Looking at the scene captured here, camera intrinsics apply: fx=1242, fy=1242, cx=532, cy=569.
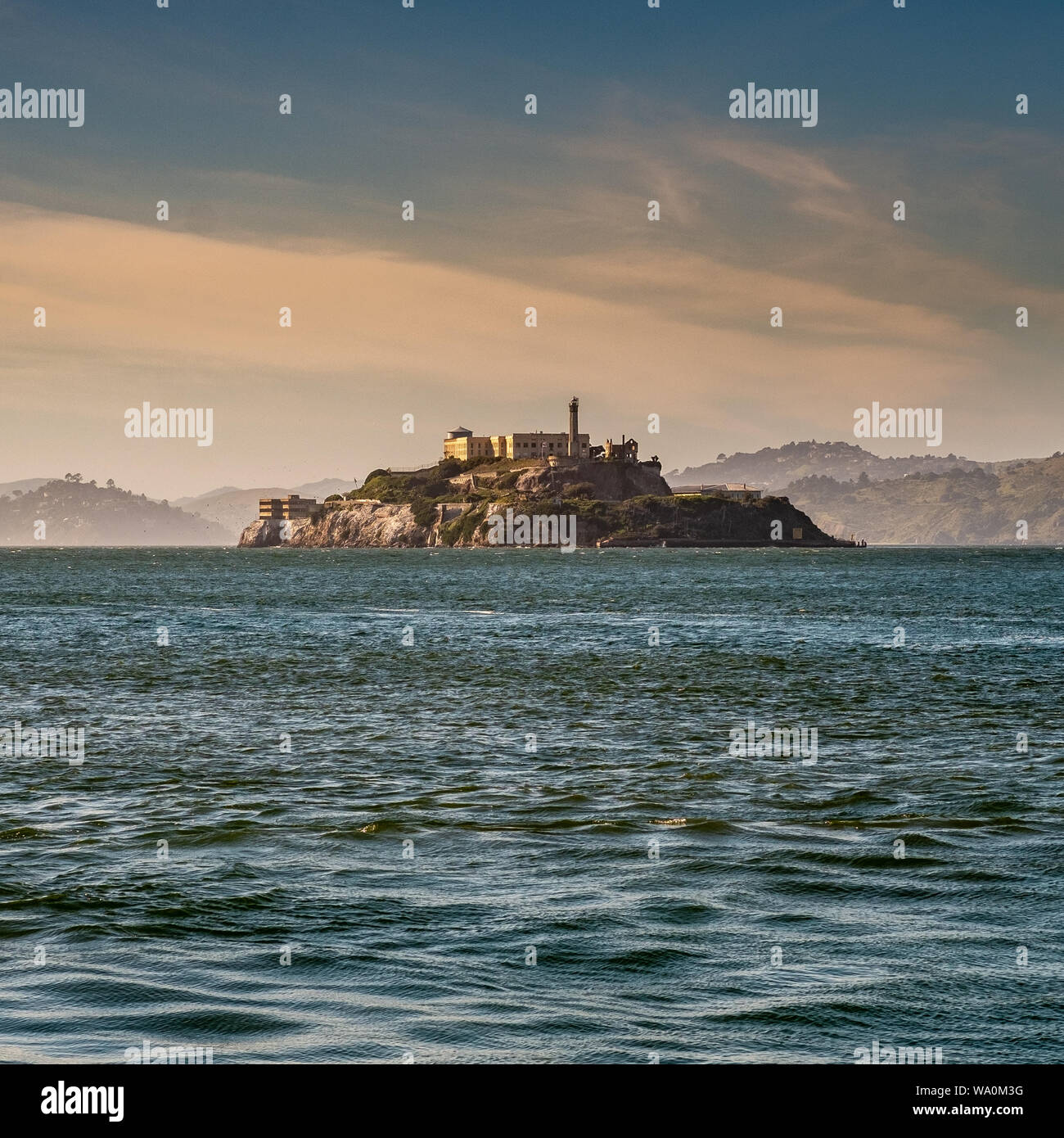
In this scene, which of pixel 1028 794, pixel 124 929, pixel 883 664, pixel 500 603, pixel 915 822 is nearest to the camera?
pixel 124 929

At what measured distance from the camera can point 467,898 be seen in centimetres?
1630

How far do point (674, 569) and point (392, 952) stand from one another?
17786 cm

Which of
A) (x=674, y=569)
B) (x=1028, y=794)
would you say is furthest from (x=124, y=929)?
(x=674, y=569)

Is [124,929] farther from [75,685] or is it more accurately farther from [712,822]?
[75,685]

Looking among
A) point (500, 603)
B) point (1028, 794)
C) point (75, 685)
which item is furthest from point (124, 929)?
point (500, 603)

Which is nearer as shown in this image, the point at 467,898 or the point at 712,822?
the point at 467,898

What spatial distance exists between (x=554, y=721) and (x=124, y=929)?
20739 mm

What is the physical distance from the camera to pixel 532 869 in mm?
18016

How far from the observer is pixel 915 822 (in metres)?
21.1

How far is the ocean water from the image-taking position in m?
11.8

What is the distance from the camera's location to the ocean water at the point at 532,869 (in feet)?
38.8
